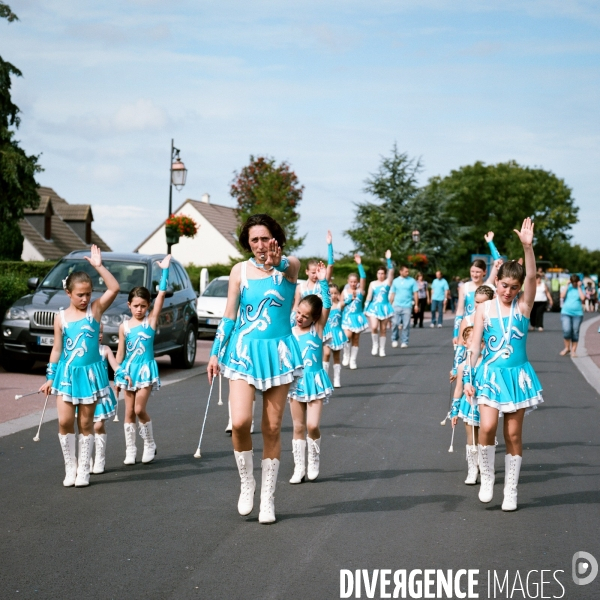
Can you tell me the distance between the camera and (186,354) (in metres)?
17.0

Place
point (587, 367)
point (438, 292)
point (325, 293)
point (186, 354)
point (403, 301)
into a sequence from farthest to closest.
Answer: point (438, 292) < point (403, 301) < point (587, 367) < point (186, 354) < point (325, 293)

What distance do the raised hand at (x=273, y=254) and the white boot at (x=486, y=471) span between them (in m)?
2.03

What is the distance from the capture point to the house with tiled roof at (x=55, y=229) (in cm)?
4909

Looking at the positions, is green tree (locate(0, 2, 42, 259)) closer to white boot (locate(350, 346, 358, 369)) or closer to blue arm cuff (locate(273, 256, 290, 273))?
white boot (locate(350, 346, 358, 369))

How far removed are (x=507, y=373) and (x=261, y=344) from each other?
1.79 meters

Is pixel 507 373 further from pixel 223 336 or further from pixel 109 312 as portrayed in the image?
pixel 109 312

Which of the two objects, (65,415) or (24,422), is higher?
(65,415)

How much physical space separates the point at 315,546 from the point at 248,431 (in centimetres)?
86

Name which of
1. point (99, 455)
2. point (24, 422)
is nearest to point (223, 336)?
point (99, 455)

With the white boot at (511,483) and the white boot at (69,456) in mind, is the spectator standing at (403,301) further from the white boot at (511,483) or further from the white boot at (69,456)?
the white boot at (511,483)

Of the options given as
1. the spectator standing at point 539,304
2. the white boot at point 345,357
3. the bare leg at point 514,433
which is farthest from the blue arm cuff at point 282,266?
the spectator standing at point 539,304

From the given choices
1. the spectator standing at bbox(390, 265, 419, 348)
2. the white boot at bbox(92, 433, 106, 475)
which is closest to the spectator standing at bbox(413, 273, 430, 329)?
the spectator standing at bbox(390, 265, 419, 348)

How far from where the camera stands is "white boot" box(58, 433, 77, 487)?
23.5ft

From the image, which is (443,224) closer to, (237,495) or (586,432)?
(586,432)
